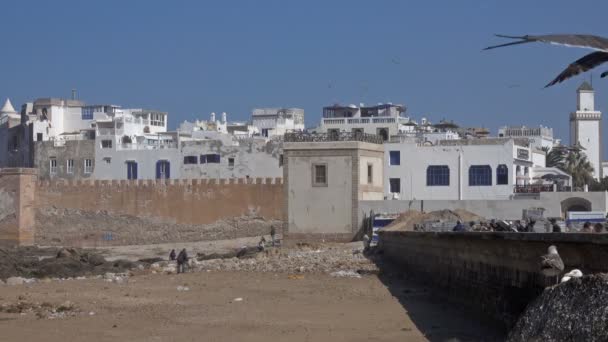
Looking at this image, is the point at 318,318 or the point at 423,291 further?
the point at 423,291

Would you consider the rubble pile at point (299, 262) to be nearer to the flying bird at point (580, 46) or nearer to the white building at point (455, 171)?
the white building at point (455, 171)

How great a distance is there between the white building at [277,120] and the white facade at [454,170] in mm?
26257

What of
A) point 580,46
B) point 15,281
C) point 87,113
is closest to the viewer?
point 580,46

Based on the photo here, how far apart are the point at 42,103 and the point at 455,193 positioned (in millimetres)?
34923

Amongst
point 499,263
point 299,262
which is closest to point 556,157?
point 299,262

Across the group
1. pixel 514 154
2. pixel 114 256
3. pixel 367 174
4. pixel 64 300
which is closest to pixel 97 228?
pixel 114 256

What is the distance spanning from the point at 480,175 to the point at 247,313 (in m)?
23.9

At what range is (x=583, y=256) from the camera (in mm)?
9477

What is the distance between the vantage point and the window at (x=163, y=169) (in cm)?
5222

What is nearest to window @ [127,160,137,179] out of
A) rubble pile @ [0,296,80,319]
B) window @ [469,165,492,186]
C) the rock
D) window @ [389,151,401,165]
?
window @ [389,151,401,165]

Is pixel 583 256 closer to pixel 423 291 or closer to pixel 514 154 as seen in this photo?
pixel 423 291

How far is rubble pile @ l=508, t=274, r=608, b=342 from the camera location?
747 cm

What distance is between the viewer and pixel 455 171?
3972 cm

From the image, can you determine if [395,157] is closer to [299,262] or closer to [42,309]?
[299,262]
